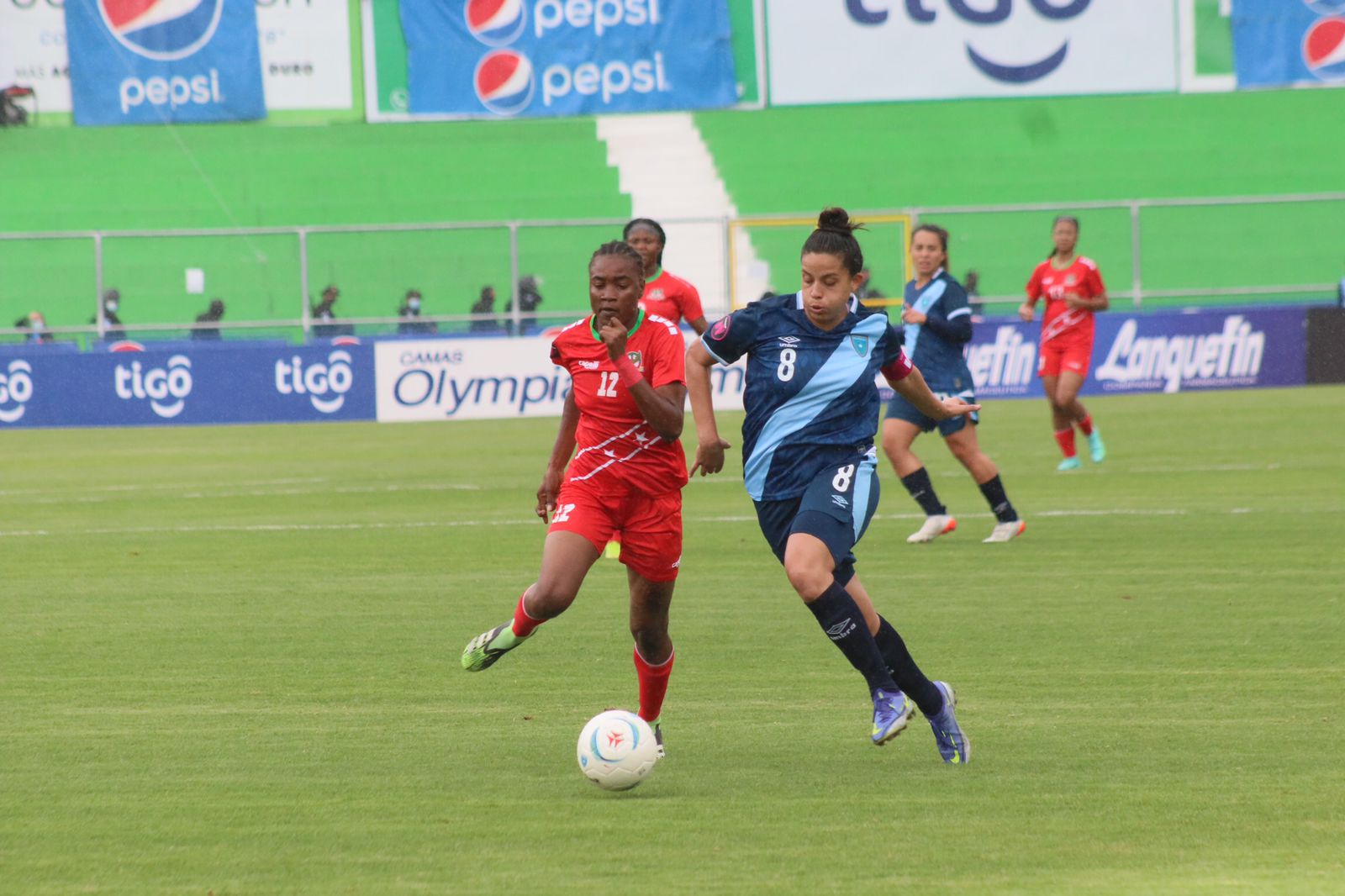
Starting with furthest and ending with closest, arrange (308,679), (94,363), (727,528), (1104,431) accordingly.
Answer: (94,363)
(1104,431)
(727,528)
(308,679)

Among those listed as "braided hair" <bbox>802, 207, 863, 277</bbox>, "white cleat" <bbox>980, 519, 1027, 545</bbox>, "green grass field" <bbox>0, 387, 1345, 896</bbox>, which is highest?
"braided hair" <bbox>802, 207, 863, 277</bbox>

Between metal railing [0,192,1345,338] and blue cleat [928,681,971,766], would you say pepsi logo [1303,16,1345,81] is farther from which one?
blue cleat [928,681,971,766]

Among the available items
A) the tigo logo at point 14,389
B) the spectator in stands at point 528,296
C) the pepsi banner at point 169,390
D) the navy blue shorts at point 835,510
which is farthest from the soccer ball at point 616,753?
the spectator in stands at point 528,296

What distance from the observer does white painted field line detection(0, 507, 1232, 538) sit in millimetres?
13578

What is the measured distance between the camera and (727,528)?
13.4 meters

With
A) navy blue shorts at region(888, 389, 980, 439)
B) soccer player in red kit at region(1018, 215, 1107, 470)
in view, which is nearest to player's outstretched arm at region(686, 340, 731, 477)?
navy blue shorts at region(888, 389, 980, 439)

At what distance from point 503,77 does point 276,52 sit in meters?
4.76

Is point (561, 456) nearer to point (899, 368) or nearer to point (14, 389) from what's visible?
point (899, 368)

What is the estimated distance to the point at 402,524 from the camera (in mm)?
13805

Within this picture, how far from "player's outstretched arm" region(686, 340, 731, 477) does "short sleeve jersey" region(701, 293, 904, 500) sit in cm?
8

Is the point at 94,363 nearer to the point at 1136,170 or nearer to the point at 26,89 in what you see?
the point at 26,89

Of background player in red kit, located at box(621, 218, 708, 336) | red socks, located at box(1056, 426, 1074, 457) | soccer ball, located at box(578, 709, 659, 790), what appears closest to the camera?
soccer ball, located at box(578, 709, 659, 790)

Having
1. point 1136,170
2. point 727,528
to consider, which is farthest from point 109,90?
point 727,528

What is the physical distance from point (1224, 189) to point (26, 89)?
81.2 feet
